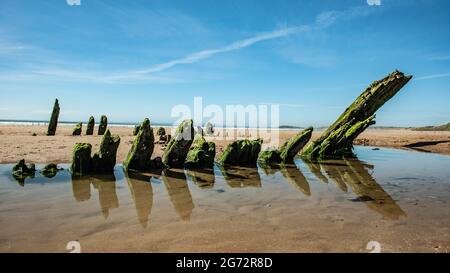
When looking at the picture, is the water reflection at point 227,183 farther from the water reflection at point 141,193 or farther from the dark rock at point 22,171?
the dark rock at point 22,171

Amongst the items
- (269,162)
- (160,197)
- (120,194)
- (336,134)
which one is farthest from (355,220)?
(336,134)

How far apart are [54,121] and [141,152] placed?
76.5ft

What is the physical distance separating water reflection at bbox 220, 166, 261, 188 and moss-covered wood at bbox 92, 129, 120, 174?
3678mm

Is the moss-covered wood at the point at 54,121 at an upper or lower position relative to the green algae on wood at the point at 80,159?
upper

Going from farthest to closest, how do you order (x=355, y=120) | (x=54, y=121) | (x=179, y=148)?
1. (x=54, y=121)
2. (x=355, y=120)
3. (x=179, y=148)

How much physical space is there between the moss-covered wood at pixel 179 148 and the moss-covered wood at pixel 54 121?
21823 mm

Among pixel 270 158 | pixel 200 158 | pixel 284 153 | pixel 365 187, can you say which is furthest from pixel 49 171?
pixel 284 153

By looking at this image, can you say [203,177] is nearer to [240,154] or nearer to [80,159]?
[240,154]

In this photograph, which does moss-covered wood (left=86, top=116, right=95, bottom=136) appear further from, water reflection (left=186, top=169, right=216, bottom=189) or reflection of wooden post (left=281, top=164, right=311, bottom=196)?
reflection of wooden post (left=281, top=164, right=311, bottom=196)

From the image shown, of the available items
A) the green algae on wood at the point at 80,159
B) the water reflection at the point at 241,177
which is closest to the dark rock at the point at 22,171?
the green algae on wood at the point at 80,159

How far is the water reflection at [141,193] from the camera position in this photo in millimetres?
6000

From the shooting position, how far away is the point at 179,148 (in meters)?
12.1

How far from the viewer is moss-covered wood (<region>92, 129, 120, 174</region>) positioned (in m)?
10.2

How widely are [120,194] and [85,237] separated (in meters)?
2.82
